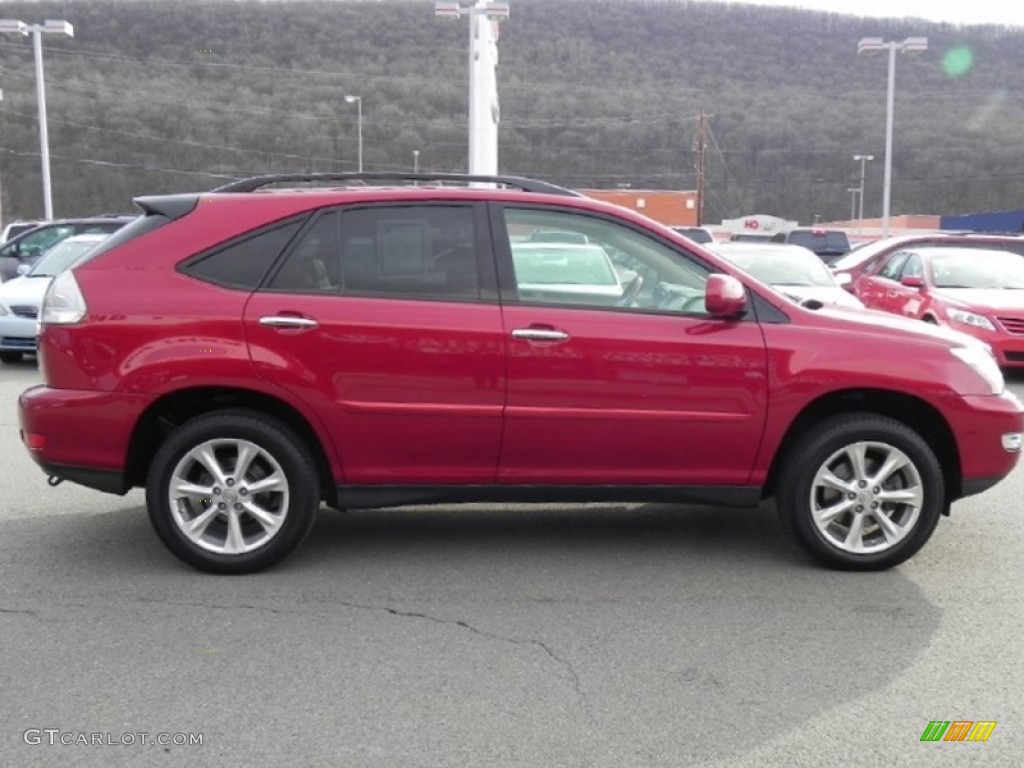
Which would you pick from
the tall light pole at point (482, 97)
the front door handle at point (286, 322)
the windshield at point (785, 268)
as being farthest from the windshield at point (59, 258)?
the tall light pole at point (482, 97)

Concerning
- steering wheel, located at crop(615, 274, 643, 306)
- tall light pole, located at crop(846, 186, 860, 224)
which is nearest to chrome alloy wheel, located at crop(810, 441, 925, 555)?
steering wheel, located at crop(615, 274, 643, 306)

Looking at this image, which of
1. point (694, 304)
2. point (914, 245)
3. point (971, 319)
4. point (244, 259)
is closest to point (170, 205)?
point (244, 259)

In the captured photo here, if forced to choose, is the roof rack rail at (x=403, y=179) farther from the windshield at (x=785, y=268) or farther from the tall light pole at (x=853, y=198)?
the tall light pole at (x=853, y=198)

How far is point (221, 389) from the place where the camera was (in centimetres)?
483

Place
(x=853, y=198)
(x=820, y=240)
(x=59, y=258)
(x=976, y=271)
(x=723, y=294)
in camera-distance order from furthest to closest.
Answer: (x=853, y=198) < (x=820, y=240) < (x=59, y=258) < (x=976, y=271) < (x=723, y=294)

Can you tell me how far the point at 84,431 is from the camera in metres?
4.75

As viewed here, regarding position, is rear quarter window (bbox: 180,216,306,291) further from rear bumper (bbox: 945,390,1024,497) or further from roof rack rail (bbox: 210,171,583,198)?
rear bumper (bbox: 945,390,1024,497)

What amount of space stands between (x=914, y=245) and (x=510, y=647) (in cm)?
1148

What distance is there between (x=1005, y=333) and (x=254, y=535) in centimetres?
876

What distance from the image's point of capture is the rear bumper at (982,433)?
4910 millimetres

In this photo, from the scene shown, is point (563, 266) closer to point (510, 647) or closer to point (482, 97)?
point (510, 647)

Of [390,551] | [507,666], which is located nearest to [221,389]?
[390,551]

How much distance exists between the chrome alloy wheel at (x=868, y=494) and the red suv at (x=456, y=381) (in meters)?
0.01

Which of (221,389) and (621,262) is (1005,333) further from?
(221,389)
